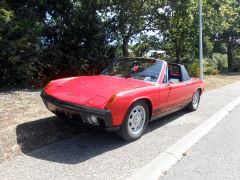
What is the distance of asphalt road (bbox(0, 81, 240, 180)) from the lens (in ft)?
13.0

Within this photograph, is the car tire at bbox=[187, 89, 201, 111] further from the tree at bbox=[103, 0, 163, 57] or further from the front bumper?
the tree at bbox=[103, 0, 163, 57]

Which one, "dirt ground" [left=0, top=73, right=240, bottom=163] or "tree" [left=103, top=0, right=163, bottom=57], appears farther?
"tree" [left=103, top=0, right=163, bottom=57]

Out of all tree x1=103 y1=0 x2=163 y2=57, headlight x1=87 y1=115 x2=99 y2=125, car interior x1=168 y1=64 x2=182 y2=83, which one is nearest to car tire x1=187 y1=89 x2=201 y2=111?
car interior x1=168 y1=64 x2=182 y2=83

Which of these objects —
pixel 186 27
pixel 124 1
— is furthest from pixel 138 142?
pixel 186 27

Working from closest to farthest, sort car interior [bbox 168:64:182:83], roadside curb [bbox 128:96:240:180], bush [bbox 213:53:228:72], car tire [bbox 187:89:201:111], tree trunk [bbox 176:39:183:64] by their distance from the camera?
roadside curb [bbox 128:96:240:180]
car interior [bbox 168:64:182:83]
car tire [bbox 187:89:201:111]
tree trunk [bbox 176:39:183:64]
bush [bbox 213:53:228:72]

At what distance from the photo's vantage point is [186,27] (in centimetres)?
1781

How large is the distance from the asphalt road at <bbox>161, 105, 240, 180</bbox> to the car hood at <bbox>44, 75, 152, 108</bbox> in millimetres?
1427

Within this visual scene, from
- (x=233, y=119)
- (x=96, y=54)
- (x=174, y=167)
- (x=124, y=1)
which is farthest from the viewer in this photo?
(x=124, y=1)

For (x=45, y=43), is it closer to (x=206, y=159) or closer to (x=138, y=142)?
(x=138, y=142)

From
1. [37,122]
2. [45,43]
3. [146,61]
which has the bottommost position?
[37,122]

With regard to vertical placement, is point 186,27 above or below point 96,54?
above

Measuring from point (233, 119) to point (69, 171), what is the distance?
4.89 metres

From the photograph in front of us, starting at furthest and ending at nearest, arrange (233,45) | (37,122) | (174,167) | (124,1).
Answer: (233,45) → (124,1) → (37,122) → (174,167)

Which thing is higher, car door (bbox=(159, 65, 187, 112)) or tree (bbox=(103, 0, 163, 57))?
tree (bbox=(103, 0, 163, 57))
